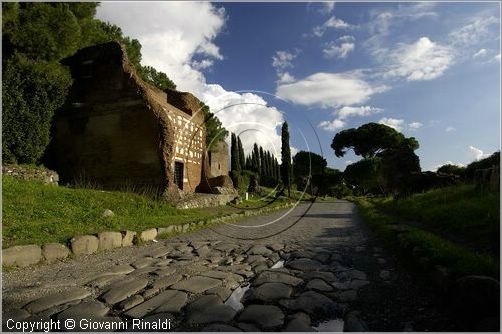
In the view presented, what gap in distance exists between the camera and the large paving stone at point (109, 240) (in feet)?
25.7

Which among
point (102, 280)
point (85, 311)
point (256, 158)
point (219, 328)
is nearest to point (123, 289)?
point (102, 280)

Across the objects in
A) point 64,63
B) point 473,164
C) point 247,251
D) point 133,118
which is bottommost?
point 247,251

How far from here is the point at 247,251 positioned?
7680mm

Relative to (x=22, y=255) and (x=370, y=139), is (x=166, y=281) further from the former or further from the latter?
(x=370, y=139)

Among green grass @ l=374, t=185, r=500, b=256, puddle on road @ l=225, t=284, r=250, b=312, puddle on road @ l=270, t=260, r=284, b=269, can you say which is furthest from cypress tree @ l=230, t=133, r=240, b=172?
puddle on road @ l=225, t=284, r=250, b=312

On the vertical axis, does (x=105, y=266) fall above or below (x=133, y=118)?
below

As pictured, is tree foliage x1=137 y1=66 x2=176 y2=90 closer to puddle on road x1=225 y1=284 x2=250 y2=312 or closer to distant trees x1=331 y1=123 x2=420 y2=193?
distant trees x1=331 y1=123 x2=420 y2=193

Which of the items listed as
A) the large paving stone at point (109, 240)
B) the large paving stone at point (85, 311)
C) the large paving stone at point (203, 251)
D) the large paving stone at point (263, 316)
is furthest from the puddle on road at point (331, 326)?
the large paving stone at point (109, 240)

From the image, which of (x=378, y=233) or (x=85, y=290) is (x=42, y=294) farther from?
(x=378, y=233)

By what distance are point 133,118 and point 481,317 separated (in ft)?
55.4

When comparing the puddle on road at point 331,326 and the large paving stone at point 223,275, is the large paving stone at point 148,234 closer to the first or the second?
the large paving stone at point 223,275

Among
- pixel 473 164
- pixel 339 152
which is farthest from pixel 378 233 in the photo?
pixel 339 152

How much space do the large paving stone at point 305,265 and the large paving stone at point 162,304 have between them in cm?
216

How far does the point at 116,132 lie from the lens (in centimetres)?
1811
